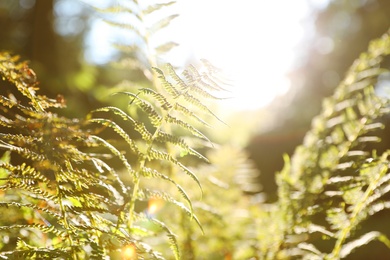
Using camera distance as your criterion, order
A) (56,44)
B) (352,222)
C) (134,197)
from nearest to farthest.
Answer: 1. (134,197)
2. (352,222)
3. (56,44)

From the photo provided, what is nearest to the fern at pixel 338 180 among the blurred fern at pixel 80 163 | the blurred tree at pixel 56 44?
the blurred fern at pixel 80 163

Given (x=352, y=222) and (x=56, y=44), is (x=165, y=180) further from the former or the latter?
(x=56, y=44)

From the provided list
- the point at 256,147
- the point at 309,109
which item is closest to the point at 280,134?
the point at 256,147

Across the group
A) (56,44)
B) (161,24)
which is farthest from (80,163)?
(56,44)

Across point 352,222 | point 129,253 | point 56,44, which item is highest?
point 56,44

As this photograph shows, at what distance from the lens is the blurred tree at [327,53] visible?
1083 centimetres

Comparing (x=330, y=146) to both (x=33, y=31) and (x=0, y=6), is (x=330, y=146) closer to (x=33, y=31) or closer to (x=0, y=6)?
(x=33, y=31)

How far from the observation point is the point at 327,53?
1249 centimetres

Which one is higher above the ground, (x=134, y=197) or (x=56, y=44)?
(x=56, y=44)

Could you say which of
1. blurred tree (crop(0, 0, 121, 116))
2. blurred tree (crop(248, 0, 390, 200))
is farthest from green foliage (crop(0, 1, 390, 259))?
blurred tree (crop(248, 0, 390, 200))

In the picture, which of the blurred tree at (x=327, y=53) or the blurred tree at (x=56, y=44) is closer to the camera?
the blurred tree at (x=56, y=44)

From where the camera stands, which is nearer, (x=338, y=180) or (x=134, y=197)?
(x=134, y=197)

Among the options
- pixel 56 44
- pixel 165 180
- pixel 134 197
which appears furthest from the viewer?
pixel 56 44

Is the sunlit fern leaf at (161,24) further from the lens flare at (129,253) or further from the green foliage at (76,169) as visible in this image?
the lens flare at (129,253)
